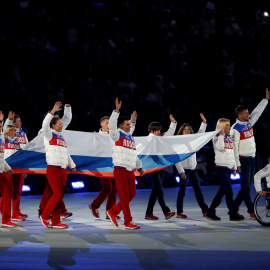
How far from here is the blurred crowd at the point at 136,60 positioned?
1680 cm

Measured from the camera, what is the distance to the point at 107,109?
652 inches

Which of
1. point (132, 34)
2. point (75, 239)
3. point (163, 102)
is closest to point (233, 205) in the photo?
point (75, 239)

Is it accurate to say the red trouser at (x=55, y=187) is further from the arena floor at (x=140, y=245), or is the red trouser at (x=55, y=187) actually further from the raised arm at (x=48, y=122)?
the raised arm at (x=48, y=122)

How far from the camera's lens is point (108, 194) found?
33.9ft

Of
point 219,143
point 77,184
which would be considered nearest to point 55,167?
point 219,143

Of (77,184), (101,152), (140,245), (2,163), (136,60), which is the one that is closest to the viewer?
(140,245)

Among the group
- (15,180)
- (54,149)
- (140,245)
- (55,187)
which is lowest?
(140,245)

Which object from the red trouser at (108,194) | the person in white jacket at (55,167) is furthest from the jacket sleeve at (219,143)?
the person in white jacket at (55,167)

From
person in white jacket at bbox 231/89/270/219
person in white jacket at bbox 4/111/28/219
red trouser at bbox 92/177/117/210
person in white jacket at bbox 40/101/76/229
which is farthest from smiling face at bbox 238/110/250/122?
person in white jacket at bbox 4/111/28/219

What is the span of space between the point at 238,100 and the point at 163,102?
2365 mm

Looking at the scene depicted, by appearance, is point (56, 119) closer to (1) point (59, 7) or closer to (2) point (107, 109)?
(2) point (107, 109)

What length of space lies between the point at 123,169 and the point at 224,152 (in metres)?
2.00

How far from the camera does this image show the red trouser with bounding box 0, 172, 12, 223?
9.27 m

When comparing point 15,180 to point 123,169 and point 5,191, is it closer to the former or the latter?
point 5,191
